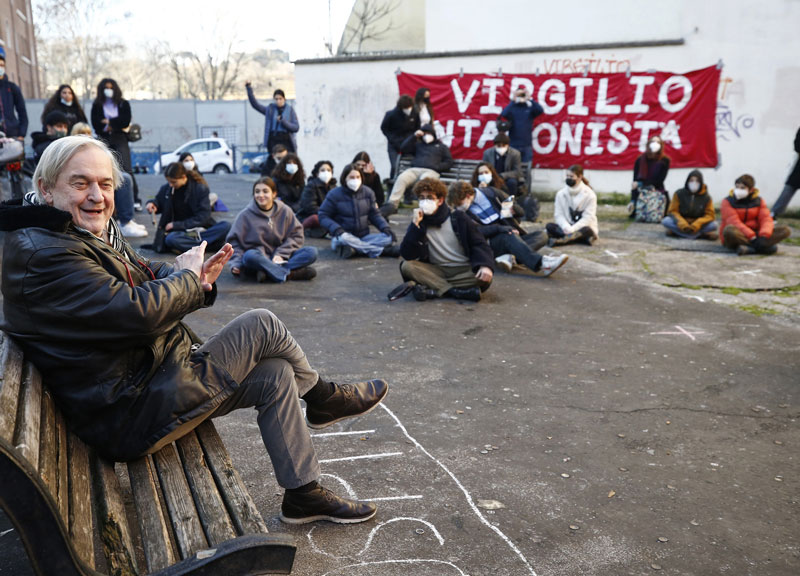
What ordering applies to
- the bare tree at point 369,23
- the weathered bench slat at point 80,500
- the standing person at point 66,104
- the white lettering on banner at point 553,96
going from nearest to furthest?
the weathered bench slat at point 80,500 → the standing person at point 66,104 → the white lettering on banner at point 553,96 → the bare tree at point 369,23

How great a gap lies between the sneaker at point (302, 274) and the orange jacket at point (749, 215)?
5.72 meters

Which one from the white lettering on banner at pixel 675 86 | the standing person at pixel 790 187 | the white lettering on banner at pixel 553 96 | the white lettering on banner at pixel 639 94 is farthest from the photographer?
the white lettering on banner at pixel 553 96

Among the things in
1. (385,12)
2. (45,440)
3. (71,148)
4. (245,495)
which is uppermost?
(385,12)

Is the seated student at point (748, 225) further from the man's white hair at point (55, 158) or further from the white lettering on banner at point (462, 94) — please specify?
the man's white hair at point (55, 158)

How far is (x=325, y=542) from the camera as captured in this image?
3.26 m

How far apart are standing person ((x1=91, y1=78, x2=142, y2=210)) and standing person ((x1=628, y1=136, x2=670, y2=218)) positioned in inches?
332

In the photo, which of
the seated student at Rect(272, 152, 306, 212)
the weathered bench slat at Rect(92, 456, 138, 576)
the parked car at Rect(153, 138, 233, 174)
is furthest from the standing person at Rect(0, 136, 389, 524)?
the parked car at Rect(153, 138, 233, 174)

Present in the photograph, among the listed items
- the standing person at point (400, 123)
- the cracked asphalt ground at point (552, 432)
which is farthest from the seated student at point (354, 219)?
the standing person at point (400, 123)

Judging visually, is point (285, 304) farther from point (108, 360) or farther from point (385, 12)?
point (385, 12)

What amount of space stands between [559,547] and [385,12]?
17.6m

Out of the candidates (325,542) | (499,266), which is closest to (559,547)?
(325,542)

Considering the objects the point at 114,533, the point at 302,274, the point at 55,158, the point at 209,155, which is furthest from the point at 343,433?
the point at 209,155

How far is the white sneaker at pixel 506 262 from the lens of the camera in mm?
9055

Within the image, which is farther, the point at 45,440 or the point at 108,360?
the point at 108,360
